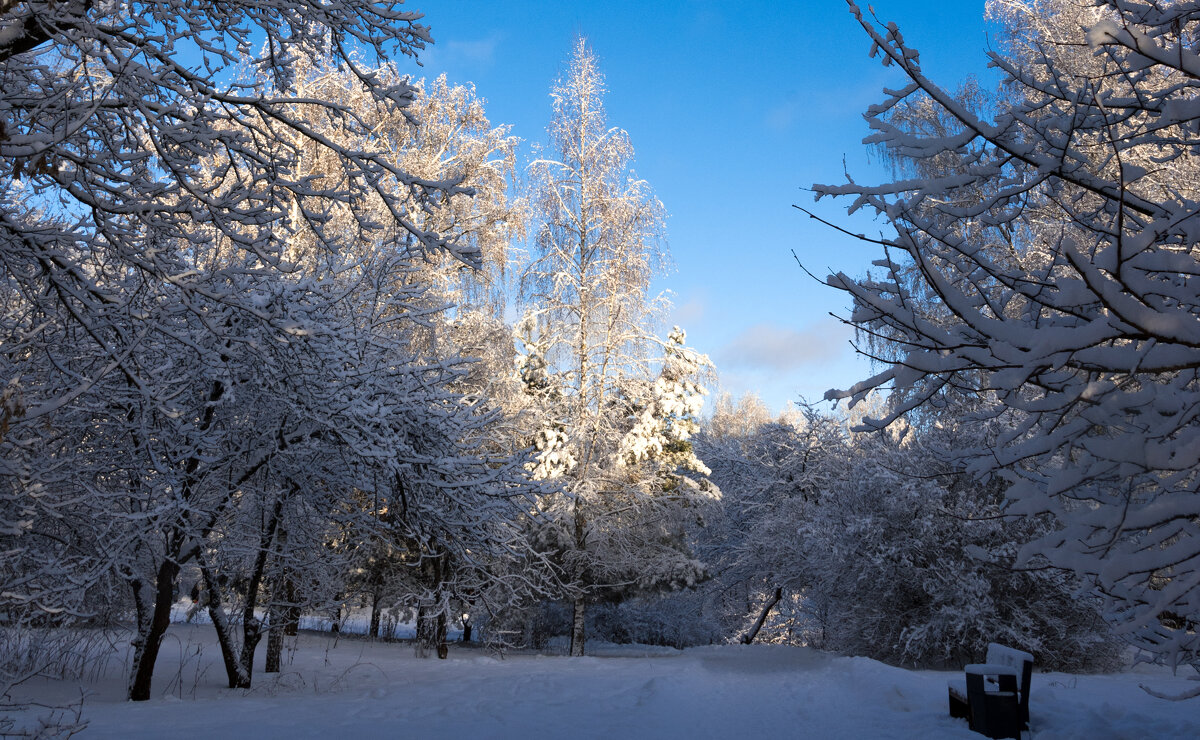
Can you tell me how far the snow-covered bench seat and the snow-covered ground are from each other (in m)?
0.15

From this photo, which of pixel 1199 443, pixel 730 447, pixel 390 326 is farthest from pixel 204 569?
pixel 730 447

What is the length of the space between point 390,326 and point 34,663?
20.1 feet

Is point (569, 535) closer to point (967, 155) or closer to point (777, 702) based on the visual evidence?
point (777, 702)

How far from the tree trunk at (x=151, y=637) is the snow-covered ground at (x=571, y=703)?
0.92 ft

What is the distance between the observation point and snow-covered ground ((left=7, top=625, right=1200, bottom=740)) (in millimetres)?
5703

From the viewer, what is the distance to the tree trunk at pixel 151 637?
21.6 ft

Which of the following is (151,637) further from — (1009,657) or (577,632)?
(577,632)

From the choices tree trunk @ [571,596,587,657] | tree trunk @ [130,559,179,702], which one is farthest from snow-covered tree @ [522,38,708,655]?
tree trunk @ [130,559,179,702]

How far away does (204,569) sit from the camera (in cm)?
693

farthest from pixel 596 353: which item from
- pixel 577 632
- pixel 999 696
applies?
pixel 999 696

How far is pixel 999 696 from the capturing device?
569 cm

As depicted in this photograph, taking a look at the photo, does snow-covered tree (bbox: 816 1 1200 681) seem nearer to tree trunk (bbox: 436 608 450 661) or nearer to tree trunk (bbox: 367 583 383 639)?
tree trunk (bbox: 436 608 450 661)

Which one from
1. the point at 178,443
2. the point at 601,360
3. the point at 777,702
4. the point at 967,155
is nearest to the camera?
the point at 967,155

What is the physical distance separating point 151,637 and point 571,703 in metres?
3.69
